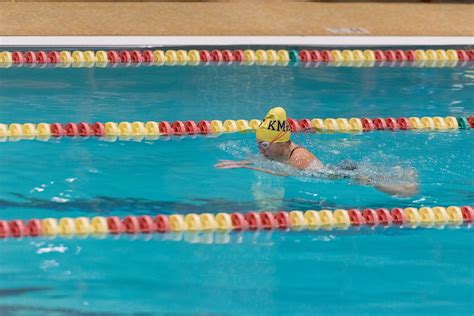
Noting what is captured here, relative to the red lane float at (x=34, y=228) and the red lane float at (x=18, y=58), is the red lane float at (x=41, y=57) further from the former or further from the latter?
the red lane float at (x=34, y=228)

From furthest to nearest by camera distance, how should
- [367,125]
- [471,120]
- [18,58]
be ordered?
[18,58] < [471,120] < [367,125]

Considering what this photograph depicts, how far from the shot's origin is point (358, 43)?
566 inches

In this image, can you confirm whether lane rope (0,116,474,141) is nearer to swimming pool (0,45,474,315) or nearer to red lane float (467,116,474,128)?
red lane float (467,116,474,128)

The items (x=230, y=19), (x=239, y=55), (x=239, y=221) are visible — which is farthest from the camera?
(x=230, y=19)

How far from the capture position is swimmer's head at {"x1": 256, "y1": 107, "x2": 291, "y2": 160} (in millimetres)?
8664

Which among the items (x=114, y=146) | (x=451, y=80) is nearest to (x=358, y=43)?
(x=451, y=80)

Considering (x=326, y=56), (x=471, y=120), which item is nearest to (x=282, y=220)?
(x=471, y=120)

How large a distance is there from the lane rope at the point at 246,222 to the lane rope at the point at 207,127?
2496mm

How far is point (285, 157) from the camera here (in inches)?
347

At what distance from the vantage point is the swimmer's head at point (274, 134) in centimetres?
866

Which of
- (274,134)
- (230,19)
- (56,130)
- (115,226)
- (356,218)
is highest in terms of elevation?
(230,19)

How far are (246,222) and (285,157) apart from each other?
58.0 inches

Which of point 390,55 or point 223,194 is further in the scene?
point 390,55

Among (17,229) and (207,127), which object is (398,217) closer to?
(17,229)
